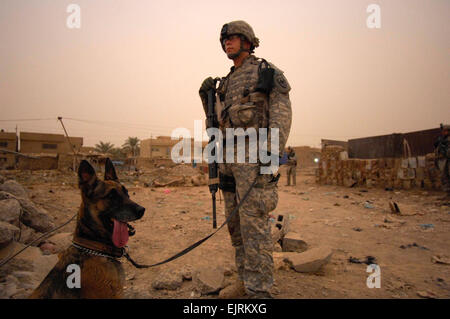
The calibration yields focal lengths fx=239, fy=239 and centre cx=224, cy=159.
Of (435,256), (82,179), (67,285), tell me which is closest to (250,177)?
(82,179)

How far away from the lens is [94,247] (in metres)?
1.40

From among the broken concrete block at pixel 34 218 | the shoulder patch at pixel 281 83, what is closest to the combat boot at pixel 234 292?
the shoulder patch at pixel 281 83

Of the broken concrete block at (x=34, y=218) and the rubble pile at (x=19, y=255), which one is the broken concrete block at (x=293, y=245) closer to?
the rubble pile at (x=19, y=255)

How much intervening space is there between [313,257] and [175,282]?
1532 millimetres

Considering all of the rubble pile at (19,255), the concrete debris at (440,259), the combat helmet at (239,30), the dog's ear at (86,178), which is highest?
the combat helmet at (239,30)

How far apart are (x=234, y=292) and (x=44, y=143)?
118 ft

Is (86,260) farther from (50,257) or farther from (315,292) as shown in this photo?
(315,292)

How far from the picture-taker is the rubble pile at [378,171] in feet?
28.6

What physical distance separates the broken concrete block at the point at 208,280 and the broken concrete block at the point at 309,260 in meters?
0.83

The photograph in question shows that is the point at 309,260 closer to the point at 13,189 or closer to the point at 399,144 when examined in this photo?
the point at 13,189

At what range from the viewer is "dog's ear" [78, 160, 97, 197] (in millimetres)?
1434

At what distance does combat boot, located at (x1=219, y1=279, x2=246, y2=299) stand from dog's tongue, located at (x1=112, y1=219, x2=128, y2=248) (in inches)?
42.0
